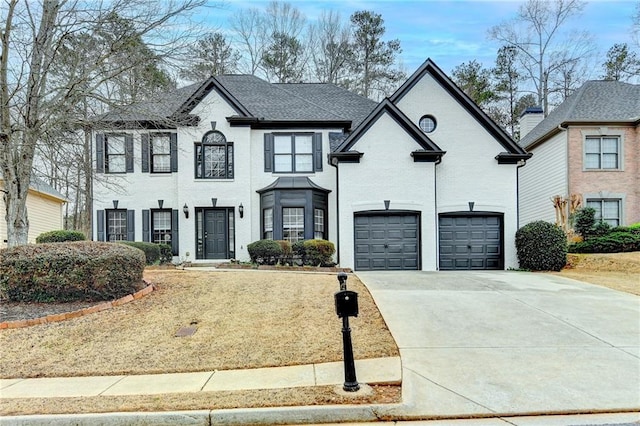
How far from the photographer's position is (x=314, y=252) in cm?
1512

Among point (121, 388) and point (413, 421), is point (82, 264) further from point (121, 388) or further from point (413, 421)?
point (413, 421)

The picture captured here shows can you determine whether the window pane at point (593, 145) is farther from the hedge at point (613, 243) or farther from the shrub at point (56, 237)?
the shrub at point (56, 237)

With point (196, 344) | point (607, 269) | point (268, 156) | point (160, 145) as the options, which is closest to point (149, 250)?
point (160, 145)

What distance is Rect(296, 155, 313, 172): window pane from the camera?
57.6ft

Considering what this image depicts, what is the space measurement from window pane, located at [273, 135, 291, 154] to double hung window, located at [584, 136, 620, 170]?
13547 millimetres

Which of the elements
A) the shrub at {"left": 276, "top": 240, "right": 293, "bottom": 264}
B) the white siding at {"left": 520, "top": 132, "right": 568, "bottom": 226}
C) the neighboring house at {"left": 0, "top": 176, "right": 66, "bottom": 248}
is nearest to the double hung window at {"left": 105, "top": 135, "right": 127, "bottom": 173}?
the neighboring house at {"left": 0, "top": 176, "right": 66, "bottom": 248}

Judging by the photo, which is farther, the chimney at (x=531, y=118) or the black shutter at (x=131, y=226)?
the chimney at (x=531, y=118)

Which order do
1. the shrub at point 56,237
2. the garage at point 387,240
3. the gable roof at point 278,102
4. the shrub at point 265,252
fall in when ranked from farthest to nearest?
the gable roof at point 278,102 → the garage at point 387,240 → the shrub at point 56,237 → the shrub at point 265,252

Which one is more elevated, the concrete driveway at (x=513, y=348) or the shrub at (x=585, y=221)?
the shrub at (x=585, y=221)

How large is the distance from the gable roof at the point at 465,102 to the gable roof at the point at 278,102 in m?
2.63

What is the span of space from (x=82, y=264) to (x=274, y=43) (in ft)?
80.2

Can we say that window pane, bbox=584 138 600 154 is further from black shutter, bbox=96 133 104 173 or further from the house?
black shutter, bbox=96 133 104 173

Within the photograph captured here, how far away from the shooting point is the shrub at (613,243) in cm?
1628

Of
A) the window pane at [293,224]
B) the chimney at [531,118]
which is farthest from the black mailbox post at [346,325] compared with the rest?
the chimney at [531,118]
